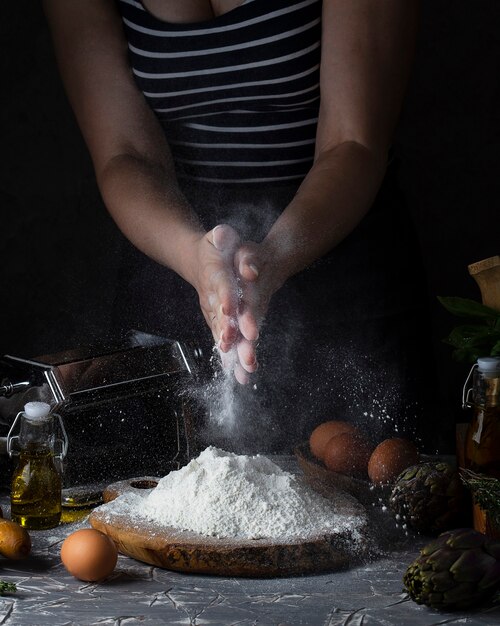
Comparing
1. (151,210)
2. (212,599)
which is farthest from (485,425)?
(151,210)

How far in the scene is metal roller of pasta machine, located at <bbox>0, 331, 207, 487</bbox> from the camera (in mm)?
1273

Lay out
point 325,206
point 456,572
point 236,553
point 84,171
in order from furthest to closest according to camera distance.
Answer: point 84,171
point 325,206
point 236,553
point 456,572

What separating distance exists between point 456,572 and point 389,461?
302mm

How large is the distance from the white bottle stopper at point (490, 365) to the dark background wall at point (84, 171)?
0.74m

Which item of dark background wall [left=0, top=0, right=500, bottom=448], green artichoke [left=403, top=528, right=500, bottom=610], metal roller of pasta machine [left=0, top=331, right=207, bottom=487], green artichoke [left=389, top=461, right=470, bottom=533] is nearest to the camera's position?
green artichoke [left=403, top=528, right=500, bottom=610]

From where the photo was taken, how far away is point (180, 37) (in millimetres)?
1626

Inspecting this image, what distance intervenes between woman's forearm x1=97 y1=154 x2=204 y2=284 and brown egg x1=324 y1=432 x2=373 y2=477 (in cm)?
37

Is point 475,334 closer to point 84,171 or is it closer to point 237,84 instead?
point 237,84

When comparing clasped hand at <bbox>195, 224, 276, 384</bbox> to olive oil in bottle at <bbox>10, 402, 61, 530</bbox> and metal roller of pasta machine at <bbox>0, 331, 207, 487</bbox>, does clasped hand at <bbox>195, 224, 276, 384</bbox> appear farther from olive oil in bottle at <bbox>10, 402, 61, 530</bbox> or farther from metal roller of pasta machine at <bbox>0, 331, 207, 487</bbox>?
olive oil in bottle at <bbox>10, 402, 61, 530</bbox>

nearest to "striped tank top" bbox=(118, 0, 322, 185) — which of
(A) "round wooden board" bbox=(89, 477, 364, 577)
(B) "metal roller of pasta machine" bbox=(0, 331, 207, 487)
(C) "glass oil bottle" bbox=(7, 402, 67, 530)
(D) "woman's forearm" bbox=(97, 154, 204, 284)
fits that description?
(D) "woman's forearm" bbox=(97, 154, 204, 284)

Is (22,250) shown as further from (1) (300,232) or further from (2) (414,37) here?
(2) (414,37)

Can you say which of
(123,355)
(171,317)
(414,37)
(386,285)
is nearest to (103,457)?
(123,355)

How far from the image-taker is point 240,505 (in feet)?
3.62

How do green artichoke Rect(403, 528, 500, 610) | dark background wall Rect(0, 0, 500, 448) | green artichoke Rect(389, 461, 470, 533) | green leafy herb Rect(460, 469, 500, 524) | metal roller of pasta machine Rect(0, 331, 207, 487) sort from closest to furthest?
green artichoke Rect(403, 528, 500, 610) < green leafy herb Rect(460, 469, 500, 524) < green artichoke Rect(389, 461, 470, 533) < metal roller of pasta machine Rect(0, 331, 207, 487) < dark background wall Rect(0, 0, 500, 448)
